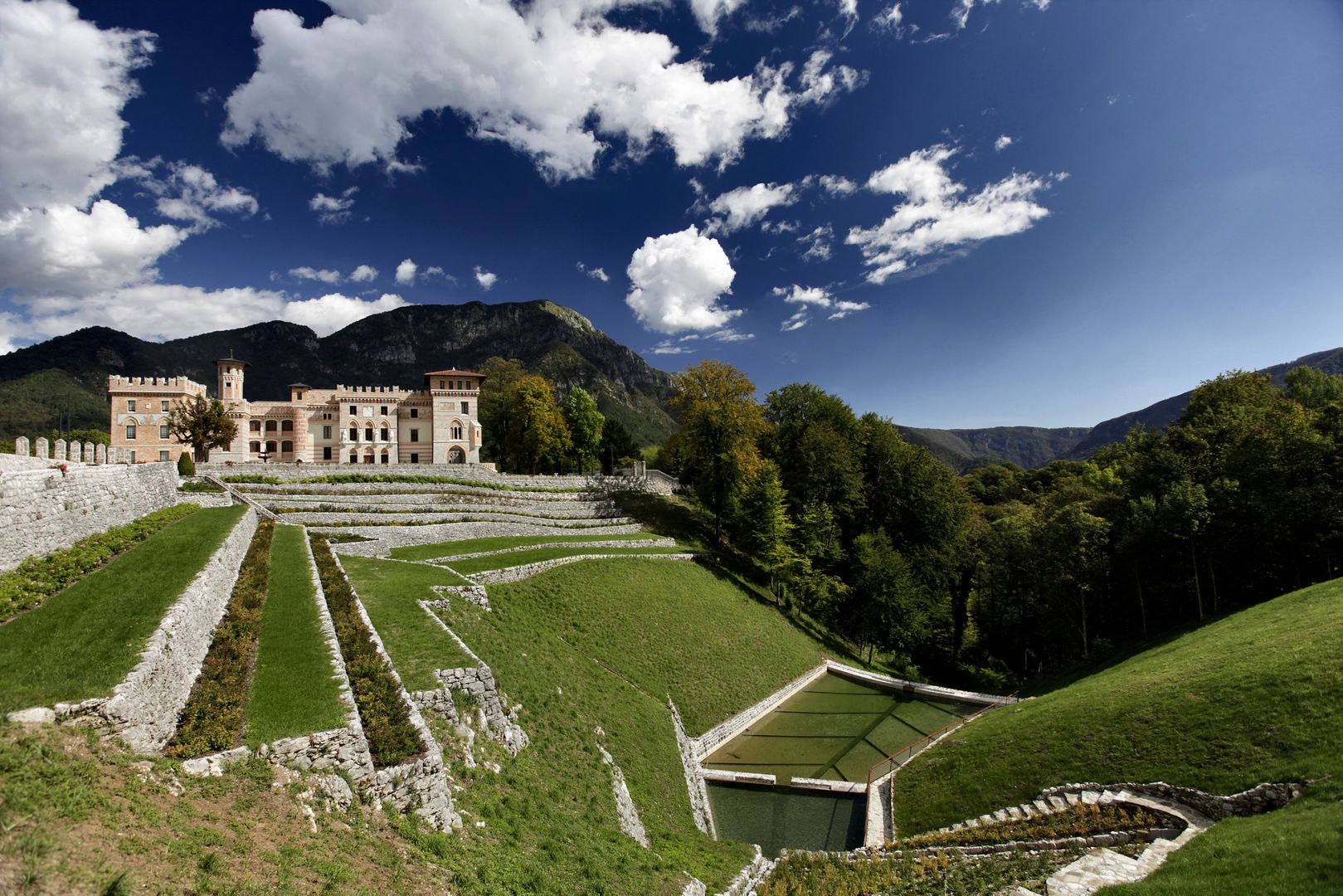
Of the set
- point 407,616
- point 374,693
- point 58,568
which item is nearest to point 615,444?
point 407,616

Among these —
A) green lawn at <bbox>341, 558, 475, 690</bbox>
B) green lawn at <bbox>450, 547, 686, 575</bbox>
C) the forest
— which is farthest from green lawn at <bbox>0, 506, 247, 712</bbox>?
the forest

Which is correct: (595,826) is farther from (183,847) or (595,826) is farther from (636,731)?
(183,847)

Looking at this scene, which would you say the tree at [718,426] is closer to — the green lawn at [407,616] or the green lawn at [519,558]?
the green lawn at [519,558]

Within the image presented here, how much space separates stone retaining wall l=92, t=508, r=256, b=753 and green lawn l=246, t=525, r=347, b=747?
1.21 meters

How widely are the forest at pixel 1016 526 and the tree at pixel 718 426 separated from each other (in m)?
0.15

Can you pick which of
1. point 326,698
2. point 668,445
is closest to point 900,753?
point 326,698

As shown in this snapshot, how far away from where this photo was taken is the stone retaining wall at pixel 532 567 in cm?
2706

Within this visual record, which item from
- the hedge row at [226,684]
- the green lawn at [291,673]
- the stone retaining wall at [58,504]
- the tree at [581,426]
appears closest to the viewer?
the hedge row at [226,684]

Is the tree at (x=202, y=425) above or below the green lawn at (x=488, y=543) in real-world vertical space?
above

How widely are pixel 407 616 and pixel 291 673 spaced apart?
627 cm

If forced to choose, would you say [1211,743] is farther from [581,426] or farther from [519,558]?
[581,426]

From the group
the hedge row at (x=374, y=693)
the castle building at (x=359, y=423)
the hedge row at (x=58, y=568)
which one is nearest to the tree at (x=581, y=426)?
the castle building at (x=359, y=423)

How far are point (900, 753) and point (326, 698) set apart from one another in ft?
80.9

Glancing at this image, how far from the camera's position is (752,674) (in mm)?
29500
